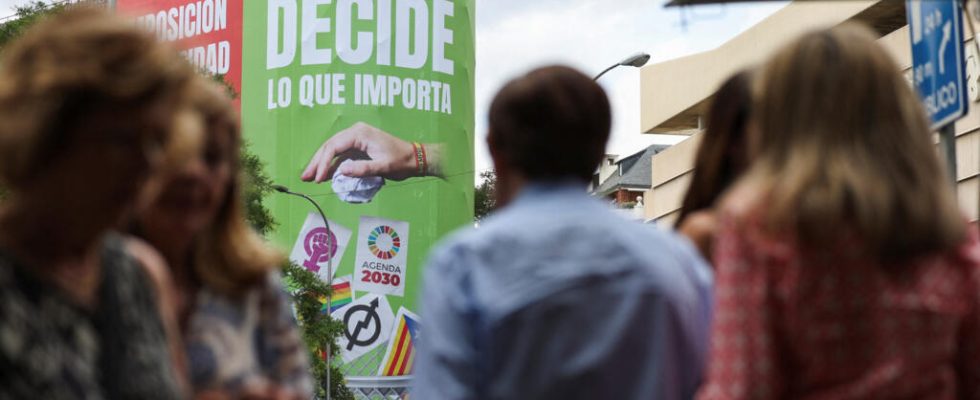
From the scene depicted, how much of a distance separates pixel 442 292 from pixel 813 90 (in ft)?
2.94

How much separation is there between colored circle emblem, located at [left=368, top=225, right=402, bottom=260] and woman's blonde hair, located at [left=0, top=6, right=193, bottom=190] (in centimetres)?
5719

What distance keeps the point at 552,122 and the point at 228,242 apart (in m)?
0.90

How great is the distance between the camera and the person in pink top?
9.95ft

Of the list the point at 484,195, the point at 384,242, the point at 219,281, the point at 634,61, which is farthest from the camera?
the point at 484,195

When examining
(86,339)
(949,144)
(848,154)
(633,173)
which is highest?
(633,173)

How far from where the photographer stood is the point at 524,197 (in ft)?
12.3

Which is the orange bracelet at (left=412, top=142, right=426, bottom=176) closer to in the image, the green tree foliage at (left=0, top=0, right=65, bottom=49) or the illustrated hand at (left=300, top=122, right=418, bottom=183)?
the illustrated hand at (left=300, top=122, right=418, bottom=183)

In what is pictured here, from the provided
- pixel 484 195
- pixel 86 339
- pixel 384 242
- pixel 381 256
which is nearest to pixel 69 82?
pixel 86 339

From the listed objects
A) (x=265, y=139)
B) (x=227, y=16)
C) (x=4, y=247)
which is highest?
(x=227, y=16)

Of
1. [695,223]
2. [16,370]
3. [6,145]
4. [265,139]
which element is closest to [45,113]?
[6,145]

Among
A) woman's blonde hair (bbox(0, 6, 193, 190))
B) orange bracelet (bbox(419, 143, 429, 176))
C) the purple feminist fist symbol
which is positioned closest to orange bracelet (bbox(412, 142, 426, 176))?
orange bracelet (bbox(419, 143, 429, 176))

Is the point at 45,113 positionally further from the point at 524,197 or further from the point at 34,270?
the point at 524,197

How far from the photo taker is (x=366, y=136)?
194 feet

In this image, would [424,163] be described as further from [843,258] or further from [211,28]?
[843,258]
